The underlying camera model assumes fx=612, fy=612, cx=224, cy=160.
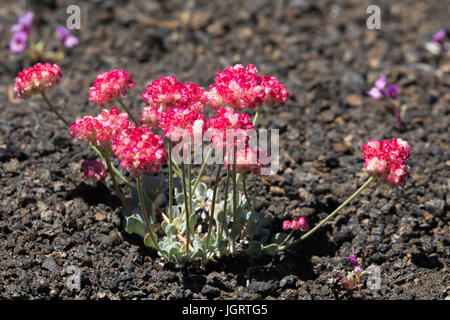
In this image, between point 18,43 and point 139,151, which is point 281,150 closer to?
point 139,151

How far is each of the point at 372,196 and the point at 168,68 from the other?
2337 mm

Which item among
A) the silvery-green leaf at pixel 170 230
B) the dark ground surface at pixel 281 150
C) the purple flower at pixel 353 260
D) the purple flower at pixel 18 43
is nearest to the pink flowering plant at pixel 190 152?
the silvery-green leaf at pixel 170 230

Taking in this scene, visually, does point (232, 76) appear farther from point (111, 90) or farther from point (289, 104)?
point (289, 104)

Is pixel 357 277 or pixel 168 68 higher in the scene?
pixel 168 68

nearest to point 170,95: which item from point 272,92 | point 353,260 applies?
point 272,92

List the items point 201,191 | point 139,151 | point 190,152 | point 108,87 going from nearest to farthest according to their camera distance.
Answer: point 139,151 < point 190,152 < point 108,87 < point 201,191

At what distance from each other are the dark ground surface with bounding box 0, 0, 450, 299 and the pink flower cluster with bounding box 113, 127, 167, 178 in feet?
2.57

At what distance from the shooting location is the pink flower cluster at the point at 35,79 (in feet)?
10.3

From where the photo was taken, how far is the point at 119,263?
3.25 m

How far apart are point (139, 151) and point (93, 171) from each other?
1.00 metres

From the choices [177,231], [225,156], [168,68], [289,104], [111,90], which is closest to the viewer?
[225,156]

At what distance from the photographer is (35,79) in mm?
3135

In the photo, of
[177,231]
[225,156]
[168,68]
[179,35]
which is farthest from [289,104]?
[225,156]

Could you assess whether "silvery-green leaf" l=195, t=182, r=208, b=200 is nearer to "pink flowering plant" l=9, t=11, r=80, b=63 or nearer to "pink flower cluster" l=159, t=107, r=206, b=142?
"pink flower cluster" l=159, t=107, r=206, b=142
